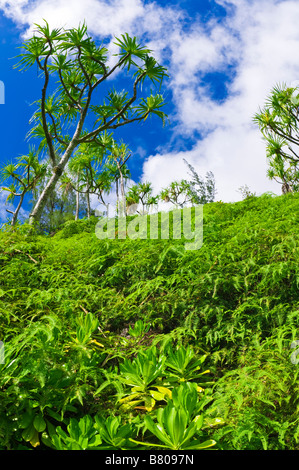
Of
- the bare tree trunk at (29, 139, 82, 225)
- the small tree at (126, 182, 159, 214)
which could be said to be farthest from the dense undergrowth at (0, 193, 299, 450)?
the small tree at (126, 182, 159, 214)

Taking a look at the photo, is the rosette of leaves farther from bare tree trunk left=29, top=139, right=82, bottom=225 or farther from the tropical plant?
bare tree trunk left=29, top=139, right=82, bottom=225

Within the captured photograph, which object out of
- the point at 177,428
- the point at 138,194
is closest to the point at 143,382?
the point at 177,428

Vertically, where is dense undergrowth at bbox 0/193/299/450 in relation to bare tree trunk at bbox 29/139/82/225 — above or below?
below

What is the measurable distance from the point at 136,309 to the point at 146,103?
5.83m

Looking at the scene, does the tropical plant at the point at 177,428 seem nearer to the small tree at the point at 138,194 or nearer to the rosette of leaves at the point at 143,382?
the rosette of leaves at the point at 143,382

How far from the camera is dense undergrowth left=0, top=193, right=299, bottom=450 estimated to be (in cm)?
155

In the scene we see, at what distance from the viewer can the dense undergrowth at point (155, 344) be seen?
1.55m

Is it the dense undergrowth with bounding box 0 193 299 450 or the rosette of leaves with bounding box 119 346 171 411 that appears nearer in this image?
the dense undergrowth with bounding box 0 193 299 450

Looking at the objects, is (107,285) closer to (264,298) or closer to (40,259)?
(40,259)

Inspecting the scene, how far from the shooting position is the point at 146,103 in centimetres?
737

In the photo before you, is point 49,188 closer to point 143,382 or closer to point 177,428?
point 143,382

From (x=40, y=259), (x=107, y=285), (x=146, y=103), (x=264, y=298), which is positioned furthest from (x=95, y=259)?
(x=146, y=103)

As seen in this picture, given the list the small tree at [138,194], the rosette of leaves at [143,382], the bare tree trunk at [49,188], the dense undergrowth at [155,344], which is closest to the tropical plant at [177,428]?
the dense undergrowth at [155,344]

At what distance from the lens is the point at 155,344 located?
2.18 metres
